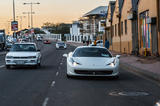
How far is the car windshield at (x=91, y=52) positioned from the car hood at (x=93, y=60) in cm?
65

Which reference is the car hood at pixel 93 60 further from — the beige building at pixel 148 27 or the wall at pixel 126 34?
the wall at pixel 126 34

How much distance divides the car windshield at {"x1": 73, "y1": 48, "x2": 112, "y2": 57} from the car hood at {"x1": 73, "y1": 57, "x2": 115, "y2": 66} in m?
0.65

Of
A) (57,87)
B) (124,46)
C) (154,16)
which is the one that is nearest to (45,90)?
(57,87)

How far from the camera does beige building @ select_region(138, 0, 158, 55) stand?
Answer: 29.0 meters

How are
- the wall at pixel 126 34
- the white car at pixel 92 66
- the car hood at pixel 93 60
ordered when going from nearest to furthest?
the white car at pixel 92 66 → the car hood at pixel 93 60 → the wall at pixel 126 34

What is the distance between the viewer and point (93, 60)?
647 inches

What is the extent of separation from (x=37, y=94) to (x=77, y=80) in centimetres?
418

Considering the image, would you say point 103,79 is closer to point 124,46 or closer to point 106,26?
point 124,46

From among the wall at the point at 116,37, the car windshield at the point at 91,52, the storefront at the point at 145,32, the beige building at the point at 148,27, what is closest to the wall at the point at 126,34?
the wall at the point at 116,37

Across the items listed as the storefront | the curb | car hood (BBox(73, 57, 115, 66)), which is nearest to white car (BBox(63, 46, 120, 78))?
car hood (BBox(73, 57, 115, 66))

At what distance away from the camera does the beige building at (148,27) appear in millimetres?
28961

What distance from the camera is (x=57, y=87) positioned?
13.9 m

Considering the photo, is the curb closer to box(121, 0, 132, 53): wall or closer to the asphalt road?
the asphalt road

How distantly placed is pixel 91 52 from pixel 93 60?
122cm
